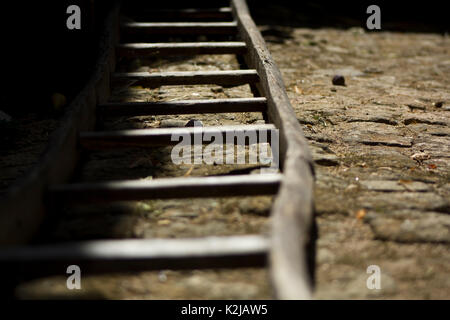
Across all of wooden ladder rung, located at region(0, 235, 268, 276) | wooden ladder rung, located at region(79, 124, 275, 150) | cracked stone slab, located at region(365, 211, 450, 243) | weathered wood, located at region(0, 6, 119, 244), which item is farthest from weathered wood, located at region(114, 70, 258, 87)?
wooden ladder rung, located at region(0, 235, 268, 276)

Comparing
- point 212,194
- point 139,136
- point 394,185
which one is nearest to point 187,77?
point 139,136

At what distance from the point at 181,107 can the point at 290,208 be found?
114 centimetres

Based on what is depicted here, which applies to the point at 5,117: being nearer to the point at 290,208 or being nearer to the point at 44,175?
the point at 44,175

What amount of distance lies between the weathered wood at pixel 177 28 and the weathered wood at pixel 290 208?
111cm

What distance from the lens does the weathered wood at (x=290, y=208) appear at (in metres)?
1.18

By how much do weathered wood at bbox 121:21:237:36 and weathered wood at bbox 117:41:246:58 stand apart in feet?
1.16

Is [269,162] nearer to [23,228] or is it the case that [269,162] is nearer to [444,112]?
[23,228]

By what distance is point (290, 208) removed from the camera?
1433mm

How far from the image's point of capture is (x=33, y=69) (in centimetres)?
295

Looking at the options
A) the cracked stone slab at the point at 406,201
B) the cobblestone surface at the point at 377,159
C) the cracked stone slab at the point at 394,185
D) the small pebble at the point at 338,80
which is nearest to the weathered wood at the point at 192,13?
the cobblestone surface at the point at 377,159

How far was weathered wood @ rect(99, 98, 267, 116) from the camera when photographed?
2354mm

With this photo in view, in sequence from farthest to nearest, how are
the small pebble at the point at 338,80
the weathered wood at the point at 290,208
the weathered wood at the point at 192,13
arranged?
the weathered wood at the point at 192,13
the small pebble at the point at 338,80
the weathered wood at the point at 290,208

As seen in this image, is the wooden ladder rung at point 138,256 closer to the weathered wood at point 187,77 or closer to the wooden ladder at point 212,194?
the wooden ladder at point 212,194

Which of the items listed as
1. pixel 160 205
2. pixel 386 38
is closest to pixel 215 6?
pixel 386 38
